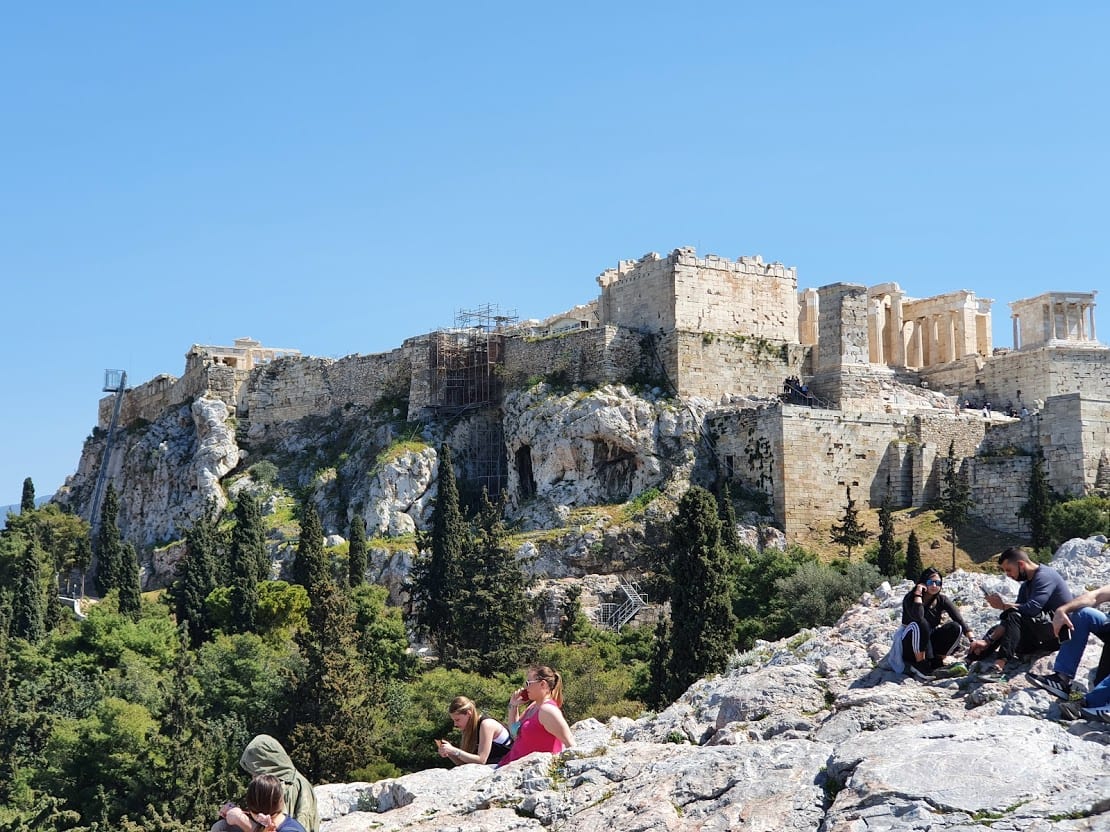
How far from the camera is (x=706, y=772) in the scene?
51.3ft

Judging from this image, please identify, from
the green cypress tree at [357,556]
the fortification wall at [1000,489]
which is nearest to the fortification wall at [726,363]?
the fortification wall at [1000,489]

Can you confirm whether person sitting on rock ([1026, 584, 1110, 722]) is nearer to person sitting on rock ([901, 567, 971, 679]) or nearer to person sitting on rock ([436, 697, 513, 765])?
person sitting on rock ([901, 567, 971, 679])

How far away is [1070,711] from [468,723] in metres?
5.64

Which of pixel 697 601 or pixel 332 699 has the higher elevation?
pixel 697 601

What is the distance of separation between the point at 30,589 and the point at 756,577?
23704mm

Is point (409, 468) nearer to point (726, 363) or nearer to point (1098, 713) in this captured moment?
point (726, 363)

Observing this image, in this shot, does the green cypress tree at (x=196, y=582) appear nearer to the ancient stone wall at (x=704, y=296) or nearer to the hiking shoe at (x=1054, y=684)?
the ancient stone wall at (x=704, y=296)

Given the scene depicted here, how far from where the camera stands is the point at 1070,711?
14.9 m

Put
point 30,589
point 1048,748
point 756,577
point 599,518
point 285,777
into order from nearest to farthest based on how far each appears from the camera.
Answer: point 285,777 < point 1048,748 < point 756,577 < point 599,518 < point 30,589

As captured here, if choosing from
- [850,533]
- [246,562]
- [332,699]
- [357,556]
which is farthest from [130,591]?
[850,533]

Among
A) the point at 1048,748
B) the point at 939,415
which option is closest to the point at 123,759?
the point at 939,415

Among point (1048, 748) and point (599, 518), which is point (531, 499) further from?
point (1048, 748)

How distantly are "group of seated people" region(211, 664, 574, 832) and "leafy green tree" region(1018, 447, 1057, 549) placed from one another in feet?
99.0

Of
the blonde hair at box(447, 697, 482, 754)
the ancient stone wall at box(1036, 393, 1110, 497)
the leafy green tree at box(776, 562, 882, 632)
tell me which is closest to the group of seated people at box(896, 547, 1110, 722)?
the blonde hair at box(447, 697, 482, 754)
